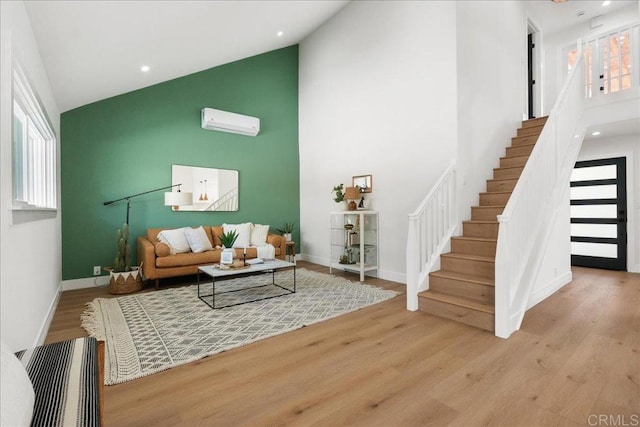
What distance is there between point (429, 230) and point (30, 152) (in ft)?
13.4

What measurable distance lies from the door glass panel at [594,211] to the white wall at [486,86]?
→ 86.7 inches

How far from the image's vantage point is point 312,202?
6.23 meters

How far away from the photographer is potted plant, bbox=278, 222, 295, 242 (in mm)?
5940

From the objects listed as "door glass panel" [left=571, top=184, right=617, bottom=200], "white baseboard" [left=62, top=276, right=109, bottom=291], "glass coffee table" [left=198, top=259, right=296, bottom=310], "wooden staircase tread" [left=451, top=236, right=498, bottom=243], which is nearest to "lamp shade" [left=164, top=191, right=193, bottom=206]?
"glass coffee table" [left=198, top=259, right=296, bottom=310]

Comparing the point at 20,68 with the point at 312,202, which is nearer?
the point at 20,68

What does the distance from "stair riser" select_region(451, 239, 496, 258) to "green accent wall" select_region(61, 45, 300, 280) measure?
141 inches

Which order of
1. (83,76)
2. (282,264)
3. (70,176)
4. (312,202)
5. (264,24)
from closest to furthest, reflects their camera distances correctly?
(83,76) → (282,264) → (70,176) → (264,24) → (312,202)

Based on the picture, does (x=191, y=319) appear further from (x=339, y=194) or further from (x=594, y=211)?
(x=594, y=211)

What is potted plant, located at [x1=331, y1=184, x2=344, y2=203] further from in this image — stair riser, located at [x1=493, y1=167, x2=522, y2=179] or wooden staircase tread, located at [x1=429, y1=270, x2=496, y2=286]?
stair riser, located at [x1=493, y1=167, x2=522, y2=179]

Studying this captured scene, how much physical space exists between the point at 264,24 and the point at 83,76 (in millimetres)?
2528

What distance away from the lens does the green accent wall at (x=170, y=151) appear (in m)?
4.27

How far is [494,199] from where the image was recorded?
12.9ft

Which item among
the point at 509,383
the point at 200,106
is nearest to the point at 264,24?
the point at 200,106

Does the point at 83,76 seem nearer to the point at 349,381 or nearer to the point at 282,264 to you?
the point at 282,264
